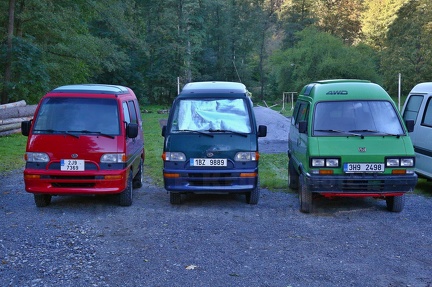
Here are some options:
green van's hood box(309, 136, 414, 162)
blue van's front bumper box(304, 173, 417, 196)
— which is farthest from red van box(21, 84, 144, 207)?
blue van's front bumper box(304, 173, 417, 196)

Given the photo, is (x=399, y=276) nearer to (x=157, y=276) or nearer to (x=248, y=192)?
(x=157, y=276)

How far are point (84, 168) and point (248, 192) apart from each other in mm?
2899

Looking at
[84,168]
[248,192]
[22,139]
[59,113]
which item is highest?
[59,113]

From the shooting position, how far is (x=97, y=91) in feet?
30.1

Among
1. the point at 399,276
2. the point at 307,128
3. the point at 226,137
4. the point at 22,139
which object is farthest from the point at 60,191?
the point at 22,139

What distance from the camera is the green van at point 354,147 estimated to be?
8.16m

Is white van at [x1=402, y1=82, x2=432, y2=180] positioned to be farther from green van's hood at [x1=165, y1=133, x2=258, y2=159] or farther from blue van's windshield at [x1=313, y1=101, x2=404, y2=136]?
green van's hood at [x1=165, y1=133, x2=258, y2=159]

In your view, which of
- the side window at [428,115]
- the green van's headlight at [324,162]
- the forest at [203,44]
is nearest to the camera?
the green van's headlight at [324,162]

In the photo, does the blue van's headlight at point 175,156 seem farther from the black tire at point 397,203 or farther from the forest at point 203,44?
the forest at point 203,44

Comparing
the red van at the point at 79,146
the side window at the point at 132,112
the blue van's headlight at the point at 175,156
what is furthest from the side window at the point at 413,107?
the red van at the point at 79,146

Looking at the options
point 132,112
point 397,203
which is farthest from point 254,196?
point 132,112

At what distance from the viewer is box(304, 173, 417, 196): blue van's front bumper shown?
8.12m

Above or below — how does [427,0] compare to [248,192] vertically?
above

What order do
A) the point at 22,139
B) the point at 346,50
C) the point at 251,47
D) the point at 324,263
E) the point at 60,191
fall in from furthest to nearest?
1. the point at 251,47
2. the point at 346,50
3. the point at 22,139
4. the point at 60,191
5. the point at 324,263
